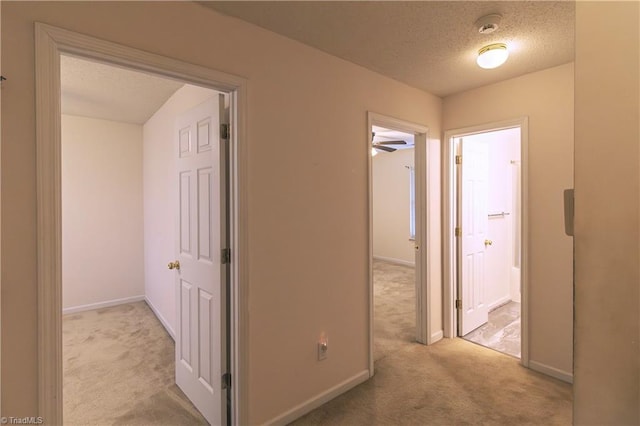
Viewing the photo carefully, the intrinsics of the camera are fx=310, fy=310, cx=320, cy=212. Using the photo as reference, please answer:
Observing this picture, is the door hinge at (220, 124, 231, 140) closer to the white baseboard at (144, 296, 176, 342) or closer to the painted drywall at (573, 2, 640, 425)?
the painted drywall at (573, 2, 640, 425)

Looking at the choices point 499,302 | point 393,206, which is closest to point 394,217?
point 393,206

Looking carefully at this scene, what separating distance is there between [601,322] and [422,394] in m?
2.11

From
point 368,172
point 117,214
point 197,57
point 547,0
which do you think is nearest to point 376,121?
point 368,172

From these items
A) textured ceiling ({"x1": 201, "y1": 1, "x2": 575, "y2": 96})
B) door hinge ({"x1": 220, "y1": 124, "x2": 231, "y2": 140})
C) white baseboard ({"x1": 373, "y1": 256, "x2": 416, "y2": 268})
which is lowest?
white baseboard ({"x1": 373, "y1": 256, "x2": 416, "y2": 268})

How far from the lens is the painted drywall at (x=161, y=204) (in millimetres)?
3104

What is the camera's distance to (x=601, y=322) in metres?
0.54

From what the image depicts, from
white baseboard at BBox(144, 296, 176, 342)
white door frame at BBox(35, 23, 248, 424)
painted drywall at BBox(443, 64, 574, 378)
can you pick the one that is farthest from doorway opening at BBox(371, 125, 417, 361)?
white door frame at BBox(35, 23, 248, 424)

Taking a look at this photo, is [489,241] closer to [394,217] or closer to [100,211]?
[394,217]

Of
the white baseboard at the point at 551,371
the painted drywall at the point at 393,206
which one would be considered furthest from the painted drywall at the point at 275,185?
the painted drywall at the point at 393,206

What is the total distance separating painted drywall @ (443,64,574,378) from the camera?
241 cm

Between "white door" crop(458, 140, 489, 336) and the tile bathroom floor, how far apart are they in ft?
0.26

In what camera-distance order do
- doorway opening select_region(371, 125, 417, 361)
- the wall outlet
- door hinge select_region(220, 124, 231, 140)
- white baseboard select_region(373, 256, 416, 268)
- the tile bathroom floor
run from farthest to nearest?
1. white baseboard select_region(373, 256, 416, 268)
2. doorway opening select_region(371, 125, 417, 361)
3. the tile bathroom floor
4. the wall outlet
5. door hinge select_region(220, 124, 231, 140)
